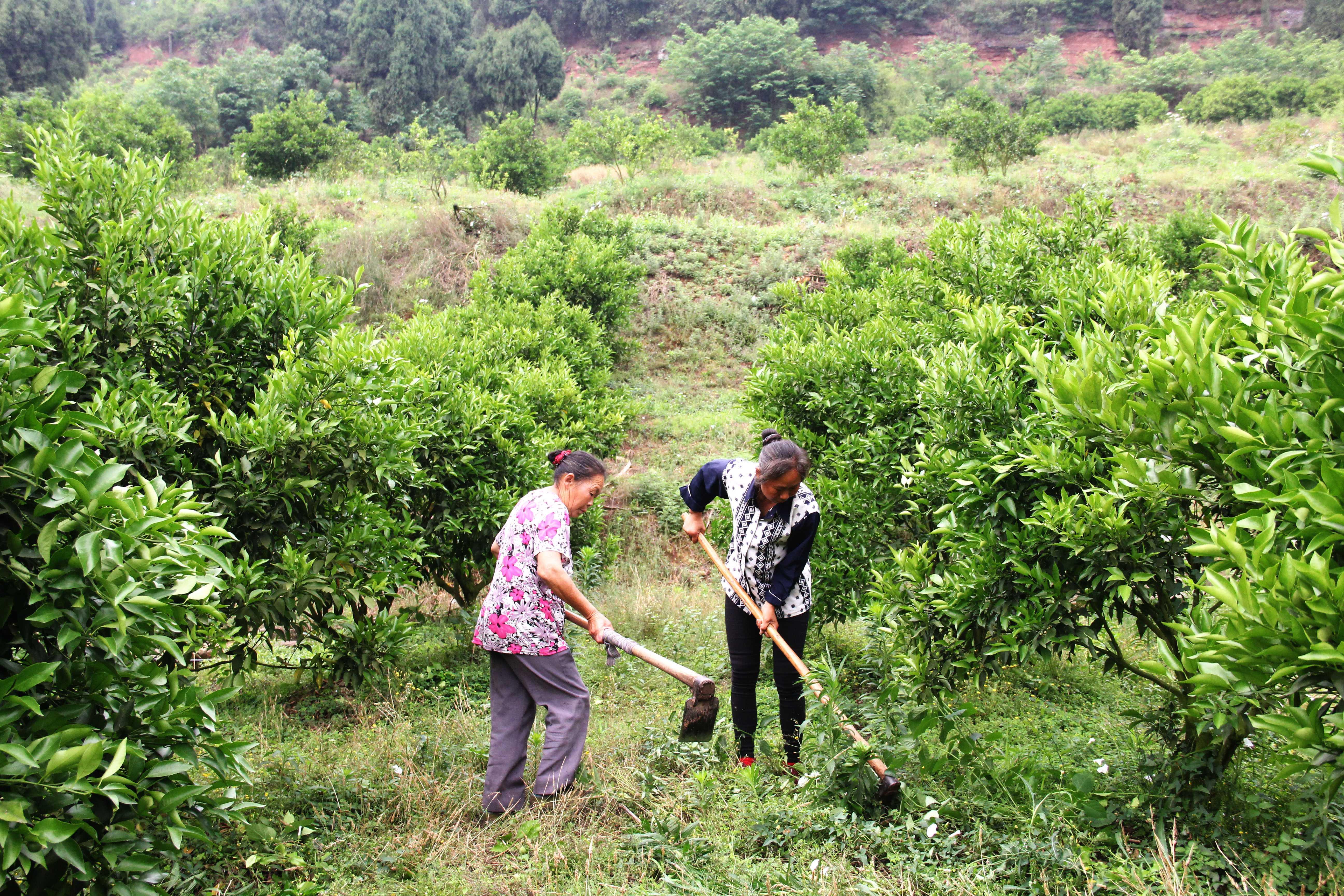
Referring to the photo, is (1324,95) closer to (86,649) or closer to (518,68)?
(518,68)

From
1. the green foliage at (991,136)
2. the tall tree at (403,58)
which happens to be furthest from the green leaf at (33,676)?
the tall tree at (403,58)

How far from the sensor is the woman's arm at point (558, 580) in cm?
376

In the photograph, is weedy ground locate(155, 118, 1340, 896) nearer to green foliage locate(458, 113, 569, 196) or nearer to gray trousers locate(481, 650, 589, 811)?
gray trousers locate(481, 650, 589, 811)

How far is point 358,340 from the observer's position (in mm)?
4492

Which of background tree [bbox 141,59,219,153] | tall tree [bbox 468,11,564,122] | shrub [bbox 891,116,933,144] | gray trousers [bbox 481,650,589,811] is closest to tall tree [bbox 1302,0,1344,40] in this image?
shrub [bbox 891,116,933,144]

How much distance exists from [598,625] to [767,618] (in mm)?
818

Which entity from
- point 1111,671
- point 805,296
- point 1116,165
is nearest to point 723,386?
point 805,296

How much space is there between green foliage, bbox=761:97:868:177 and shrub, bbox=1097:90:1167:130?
42.0 feet

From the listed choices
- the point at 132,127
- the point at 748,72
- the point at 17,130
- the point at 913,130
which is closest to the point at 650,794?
the point at 17,130

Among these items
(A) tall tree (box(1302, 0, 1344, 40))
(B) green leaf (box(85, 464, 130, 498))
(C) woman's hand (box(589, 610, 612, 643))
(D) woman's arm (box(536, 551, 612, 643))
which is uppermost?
(A) tall tree (box(1302, 0, 1344, 40))

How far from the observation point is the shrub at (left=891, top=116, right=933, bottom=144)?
86.6 feet

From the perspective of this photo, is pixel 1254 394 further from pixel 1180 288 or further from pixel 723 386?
pixel 1180 288

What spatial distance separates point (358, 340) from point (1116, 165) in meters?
20.2

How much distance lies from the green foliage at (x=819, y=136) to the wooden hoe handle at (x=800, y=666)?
1806 centimetres
